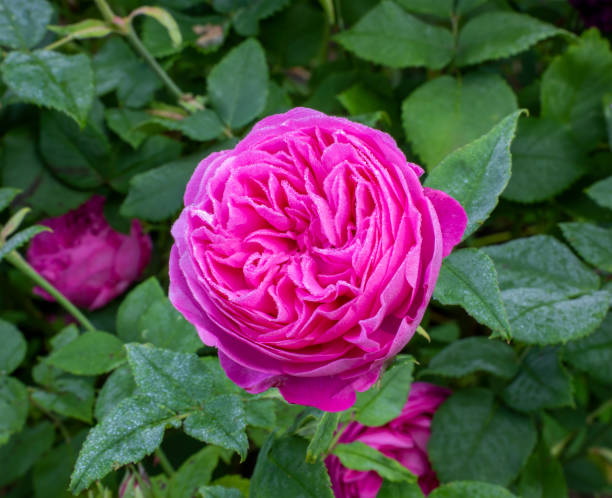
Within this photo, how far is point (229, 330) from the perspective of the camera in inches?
9.6

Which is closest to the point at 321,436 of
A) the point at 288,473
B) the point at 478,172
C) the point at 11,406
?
the point at 288,473

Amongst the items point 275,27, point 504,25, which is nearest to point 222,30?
point 275,27

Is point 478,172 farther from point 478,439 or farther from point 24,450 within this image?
point 24,450

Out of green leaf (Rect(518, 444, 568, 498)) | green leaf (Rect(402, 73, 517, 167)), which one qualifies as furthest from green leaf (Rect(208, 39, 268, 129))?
green leaf (Rect(518, 444, 568, 498))

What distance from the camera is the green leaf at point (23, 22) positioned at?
44 cm

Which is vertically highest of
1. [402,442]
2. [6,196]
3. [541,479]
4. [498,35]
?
[6,196]

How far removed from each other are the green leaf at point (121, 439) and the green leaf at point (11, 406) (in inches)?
7.1

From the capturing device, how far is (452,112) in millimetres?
487

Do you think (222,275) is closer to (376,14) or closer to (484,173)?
(484,173)

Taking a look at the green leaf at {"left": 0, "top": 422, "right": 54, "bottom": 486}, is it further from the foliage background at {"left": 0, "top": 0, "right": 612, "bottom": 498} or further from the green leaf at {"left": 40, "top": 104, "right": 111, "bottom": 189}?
the green leaf at {"left": 40, "top": 104, "right": 111, "bottom": 189}

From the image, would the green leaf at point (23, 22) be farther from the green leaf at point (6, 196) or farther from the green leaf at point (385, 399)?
the green leaf at point (385, 399)

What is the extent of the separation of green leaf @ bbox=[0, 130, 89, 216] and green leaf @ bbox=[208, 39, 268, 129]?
0.57 ft

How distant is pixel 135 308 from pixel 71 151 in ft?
0.61

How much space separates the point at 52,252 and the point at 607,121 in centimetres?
50
